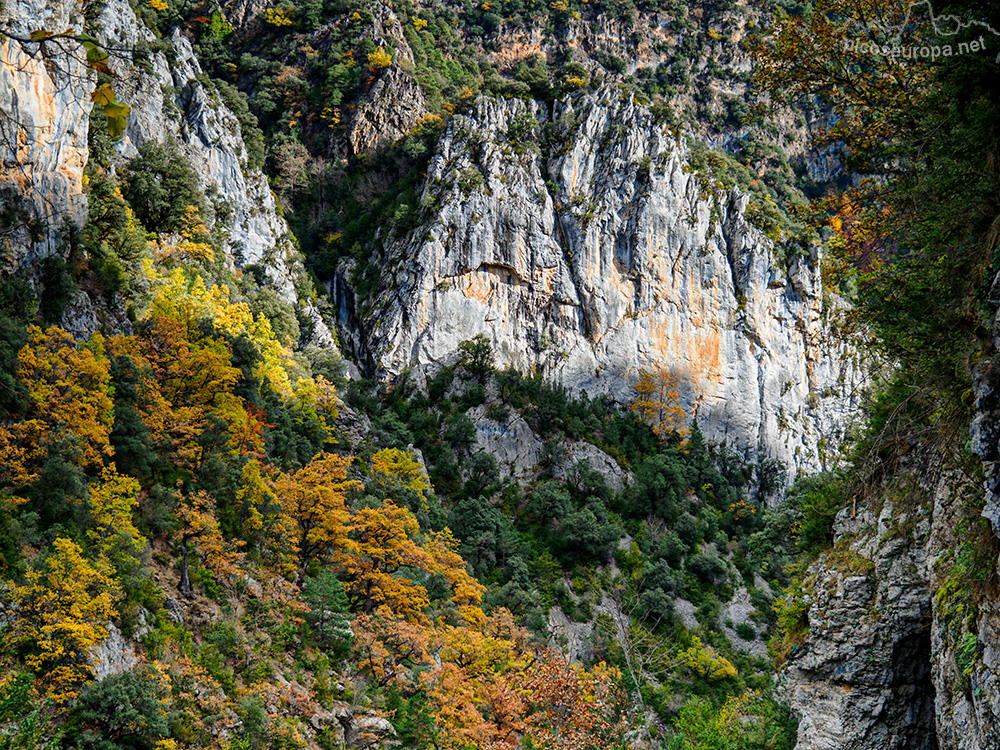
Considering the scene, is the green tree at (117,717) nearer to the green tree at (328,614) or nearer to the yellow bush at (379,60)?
the green tree at (328,614)

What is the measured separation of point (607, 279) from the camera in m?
72.1

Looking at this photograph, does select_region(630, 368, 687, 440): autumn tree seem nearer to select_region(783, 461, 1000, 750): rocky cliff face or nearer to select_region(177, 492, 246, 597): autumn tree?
select_region(177, 492, 246, 597): autumn tree

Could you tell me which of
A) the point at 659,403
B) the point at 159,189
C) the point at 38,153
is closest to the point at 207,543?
the point at 38,153

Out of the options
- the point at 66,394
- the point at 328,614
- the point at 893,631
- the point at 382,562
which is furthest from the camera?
the point at 382,562

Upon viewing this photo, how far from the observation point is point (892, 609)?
938cm

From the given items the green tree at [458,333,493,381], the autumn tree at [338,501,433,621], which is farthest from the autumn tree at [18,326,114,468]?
the green tree at [458,333,493,381]

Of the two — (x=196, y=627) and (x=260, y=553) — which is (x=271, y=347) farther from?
(x=196, y=627)

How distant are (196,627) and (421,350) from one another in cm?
4681

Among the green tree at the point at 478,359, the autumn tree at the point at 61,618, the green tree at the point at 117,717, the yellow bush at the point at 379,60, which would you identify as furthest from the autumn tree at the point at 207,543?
the yellow bush at the point at 379,60

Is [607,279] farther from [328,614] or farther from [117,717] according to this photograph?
[117,717]

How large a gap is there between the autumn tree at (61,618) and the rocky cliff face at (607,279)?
49045mm
